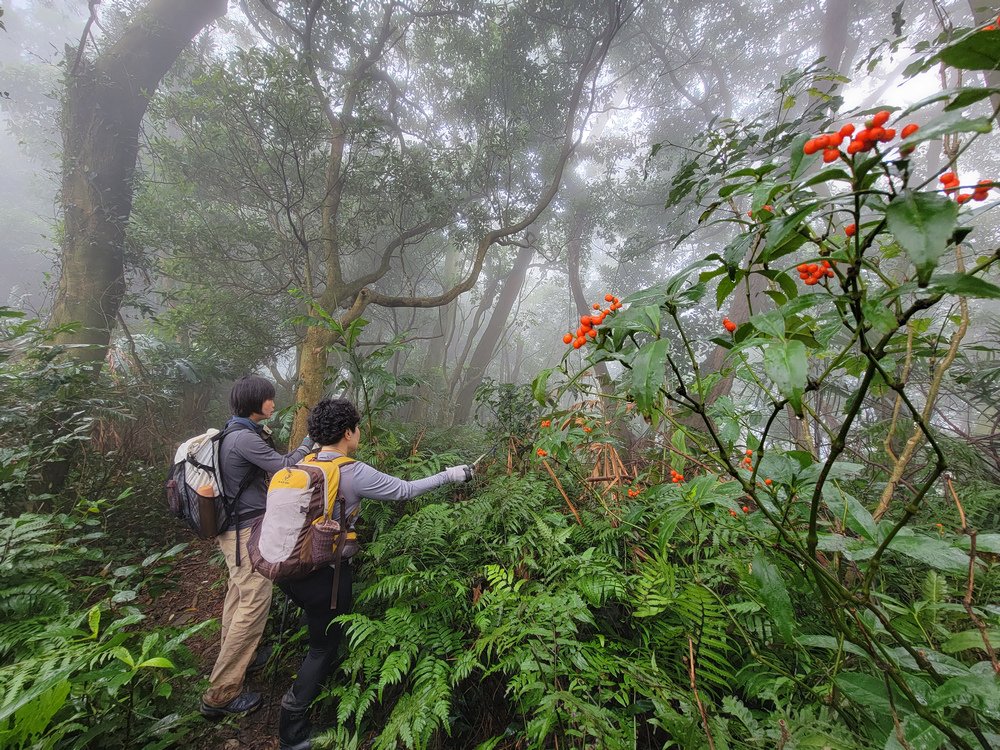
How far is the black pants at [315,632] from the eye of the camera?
2021 millimetres

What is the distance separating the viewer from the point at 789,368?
2.29 ft

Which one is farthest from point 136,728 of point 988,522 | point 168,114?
point 168,114

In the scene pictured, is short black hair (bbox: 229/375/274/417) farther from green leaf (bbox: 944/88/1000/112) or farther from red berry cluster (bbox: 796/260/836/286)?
green leaf (bbox: 944/88/1000/112)

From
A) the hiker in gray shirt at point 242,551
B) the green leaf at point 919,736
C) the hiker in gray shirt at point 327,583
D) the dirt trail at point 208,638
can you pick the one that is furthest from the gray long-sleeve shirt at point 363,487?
the green leaf at point 919,736

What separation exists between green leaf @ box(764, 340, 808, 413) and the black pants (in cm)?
237

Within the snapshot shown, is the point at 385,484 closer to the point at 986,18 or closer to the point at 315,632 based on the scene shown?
the point at 315,632

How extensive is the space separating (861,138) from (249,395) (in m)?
2.97

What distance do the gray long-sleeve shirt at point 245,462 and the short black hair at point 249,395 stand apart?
16 centimetres

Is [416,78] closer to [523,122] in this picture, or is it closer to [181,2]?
[523,122]

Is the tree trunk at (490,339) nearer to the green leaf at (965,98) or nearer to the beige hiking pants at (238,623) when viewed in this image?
the beige hiking pants at (238,623)

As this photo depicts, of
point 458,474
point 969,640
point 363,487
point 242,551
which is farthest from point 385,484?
point 969,640

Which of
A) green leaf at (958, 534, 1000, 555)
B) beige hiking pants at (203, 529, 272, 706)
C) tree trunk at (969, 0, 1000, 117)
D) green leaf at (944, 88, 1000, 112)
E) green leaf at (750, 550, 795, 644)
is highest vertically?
tree trunk at (969, 0, 1000, 117)

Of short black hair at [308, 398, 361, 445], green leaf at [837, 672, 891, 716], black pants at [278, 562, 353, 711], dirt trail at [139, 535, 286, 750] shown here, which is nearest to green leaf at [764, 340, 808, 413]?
green leaf at [837, 672, 891, 716]

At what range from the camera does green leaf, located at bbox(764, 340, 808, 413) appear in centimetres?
67
